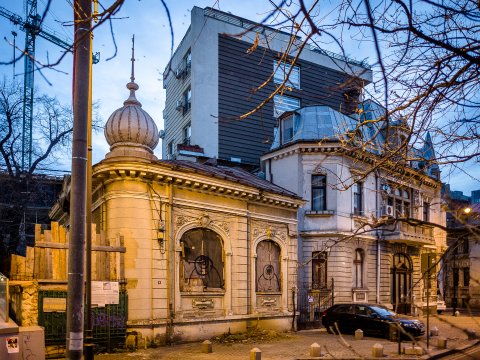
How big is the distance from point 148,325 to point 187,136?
20041 mm

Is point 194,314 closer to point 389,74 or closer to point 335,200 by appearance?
point 335,200

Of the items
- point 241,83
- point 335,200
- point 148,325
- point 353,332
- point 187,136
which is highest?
point 241,83

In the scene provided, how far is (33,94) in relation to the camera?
30453 millimetres

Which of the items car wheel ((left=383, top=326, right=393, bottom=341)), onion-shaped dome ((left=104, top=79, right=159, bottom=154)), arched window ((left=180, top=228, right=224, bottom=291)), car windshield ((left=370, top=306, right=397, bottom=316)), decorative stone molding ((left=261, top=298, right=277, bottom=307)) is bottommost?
car wheel ((left=383, top=326, right=393, bottom=341))

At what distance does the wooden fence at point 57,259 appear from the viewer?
13594 millimetres

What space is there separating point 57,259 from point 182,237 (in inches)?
196

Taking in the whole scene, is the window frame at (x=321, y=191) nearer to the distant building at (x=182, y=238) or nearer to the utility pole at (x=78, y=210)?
the distant building at (x=182, y=238)

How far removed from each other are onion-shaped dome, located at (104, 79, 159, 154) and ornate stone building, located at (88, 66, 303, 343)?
4cm

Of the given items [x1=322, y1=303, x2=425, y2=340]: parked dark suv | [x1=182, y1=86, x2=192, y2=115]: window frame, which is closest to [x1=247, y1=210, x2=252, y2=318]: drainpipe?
[x1=322, y1=303, x2=425, y2=340]: parked dark suv

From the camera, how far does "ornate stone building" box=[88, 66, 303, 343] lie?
645 inches

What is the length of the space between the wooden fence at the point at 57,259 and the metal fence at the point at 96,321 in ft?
2.01

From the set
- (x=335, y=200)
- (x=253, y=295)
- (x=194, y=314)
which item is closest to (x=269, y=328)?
(x=253, y=295)

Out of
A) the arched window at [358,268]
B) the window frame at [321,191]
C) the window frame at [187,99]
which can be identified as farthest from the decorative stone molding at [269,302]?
the window frame at [187,99]

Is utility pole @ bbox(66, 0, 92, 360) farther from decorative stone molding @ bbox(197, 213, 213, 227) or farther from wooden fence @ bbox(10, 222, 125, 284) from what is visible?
decorative stone molding @ bbox(197, 213, 213, 227)
